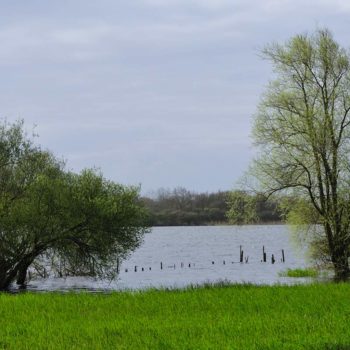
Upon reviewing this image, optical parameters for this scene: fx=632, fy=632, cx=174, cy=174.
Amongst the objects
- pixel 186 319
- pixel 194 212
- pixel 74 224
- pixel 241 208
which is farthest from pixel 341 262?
pixel 194 212

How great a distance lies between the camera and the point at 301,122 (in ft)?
137

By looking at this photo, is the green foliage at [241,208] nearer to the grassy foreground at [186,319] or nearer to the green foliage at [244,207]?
the green foliage at [244,207]

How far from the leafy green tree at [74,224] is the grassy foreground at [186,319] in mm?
13062

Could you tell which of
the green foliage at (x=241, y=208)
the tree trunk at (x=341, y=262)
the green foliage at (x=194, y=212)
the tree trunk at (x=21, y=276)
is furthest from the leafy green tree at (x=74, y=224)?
the green foliage at (x=194, y=212)

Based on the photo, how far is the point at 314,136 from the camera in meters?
40.8

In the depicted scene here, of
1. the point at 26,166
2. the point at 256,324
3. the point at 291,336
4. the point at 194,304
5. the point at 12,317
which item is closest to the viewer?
the point at 291,336

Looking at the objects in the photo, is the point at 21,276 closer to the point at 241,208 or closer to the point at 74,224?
the point at 74,224

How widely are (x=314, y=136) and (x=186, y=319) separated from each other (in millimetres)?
23834

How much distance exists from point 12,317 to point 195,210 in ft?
507

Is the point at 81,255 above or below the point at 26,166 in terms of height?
below

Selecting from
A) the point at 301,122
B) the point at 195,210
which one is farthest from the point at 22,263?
the point at 195,210

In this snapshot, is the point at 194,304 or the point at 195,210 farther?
the point at 195,210

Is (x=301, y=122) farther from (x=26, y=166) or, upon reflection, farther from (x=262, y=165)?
(x=26, y=166)

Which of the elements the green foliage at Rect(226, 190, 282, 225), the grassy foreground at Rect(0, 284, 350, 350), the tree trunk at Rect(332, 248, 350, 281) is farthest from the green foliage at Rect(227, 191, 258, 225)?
the grassy foreground at Rect(0, 284, 350, 350)
